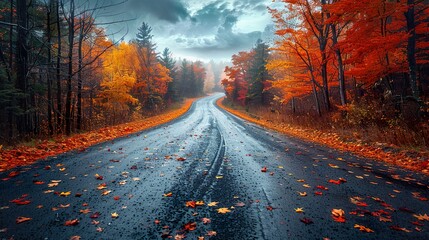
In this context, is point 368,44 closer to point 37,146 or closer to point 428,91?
point 428,91

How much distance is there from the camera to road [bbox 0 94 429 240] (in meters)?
3.10

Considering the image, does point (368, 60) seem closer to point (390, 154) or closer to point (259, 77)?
point (390, 154)

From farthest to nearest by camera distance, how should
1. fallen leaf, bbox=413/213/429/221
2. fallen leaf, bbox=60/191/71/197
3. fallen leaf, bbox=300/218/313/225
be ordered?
fallen leaf, bbox=60/191/71/197 < fallen leaf, bbox=413/213/429/221 < fallen leaf, bbox=300/218/313/225

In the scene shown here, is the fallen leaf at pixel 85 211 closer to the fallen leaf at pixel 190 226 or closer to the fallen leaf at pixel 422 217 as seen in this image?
the fallen leaf at pixel 190 226

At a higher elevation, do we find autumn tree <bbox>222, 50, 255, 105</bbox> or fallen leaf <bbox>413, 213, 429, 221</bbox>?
autumn tree <bbox>222, 50, 255, 105</bbox>

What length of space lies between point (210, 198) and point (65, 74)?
33.4 ft

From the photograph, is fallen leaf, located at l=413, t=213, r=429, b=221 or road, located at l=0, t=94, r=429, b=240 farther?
fallen leaf, located at l=413, t=213, r=429, b=221

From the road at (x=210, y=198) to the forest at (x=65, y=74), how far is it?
3836 millimetres

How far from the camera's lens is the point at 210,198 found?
160 inches

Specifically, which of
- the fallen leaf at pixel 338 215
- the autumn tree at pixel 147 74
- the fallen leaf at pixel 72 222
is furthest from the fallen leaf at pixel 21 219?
the autumn tree at pixel 147 74

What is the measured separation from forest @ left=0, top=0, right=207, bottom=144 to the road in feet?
12.6

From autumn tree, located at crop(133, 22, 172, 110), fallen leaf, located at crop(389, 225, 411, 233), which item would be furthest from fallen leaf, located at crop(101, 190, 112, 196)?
autumn tree, located at crop(133, 22, 172, 110)

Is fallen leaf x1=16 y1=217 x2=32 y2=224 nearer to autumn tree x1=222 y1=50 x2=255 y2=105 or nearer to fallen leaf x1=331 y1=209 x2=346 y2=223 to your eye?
fallen leaf x1=331 y1=209 x2=346 y2=223

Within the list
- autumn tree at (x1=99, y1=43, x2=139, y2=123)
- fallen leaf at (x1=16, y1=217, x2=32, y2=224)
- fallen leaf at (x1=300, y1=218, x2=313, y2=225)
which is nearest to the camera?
fallen leaf at (x1=16, y1=217, x2=32, y2=224)
